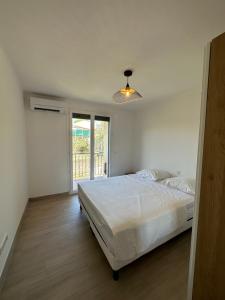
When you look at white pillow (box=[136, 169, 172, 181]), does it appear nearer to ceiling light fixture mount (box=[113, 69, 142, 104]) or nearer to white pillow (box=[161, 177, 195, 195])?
white pillow (box=[161, 177, 195, 195])

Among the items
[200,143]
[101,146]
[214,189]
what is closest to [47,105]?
[101,146]

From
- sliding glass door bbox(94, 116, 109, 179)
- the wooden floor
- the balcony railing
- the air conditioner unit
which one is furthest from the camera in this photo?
the balcony railing

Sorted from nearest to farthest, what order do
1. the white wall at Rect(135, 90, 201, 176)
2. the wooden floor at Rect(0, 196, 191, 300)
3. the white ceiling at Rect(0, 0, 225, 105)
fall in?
the white ceiling at Rect(0, 0, 225, 105)
the wooden floor at Rect(0, 196, 191, 300)
the white wall at Rect(135, 90, 201, 176)

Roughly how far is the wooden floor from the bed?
0.17 m

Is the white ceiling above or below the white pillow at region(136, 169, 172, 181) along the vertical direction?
above

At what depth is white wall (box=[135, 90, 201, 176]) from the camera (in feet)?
9.19

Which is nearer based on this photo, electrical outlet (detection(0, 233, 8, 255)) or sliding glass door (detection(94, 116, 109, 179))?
electrical outlet (detection(0, 233, 8, 255))

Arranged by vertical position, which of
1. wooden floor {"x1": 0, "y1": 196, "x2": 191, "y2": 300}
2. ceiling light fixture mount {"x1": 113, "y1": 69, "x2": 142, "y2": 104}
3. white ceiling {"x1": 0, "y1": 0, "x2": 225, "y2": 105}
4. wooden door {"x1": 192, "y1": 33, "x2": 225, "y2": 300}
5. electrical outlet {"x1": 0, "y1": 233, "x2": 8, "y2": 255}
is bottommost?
wooden floor {"x1": 0, "y1": 196, "x2": 191, "y2": 300}

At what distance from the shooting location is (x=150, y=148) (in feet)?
12.8

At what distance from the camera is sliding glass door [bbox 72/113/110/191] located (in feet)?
12.4

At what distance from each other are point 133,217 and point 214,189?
1.10m

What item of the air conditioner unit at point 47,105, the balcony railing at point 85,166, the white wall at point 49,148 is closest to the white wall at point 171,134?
the balcony railing at point 85,166

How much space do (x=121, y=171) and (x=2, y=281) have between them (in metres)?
3.57

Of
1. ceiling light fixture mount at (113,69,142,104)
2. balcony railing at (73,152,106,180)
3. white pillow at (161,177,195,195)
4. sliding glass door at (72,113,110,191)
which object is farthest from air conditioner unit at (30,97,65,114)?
white pillow at (161,177,195,195)
